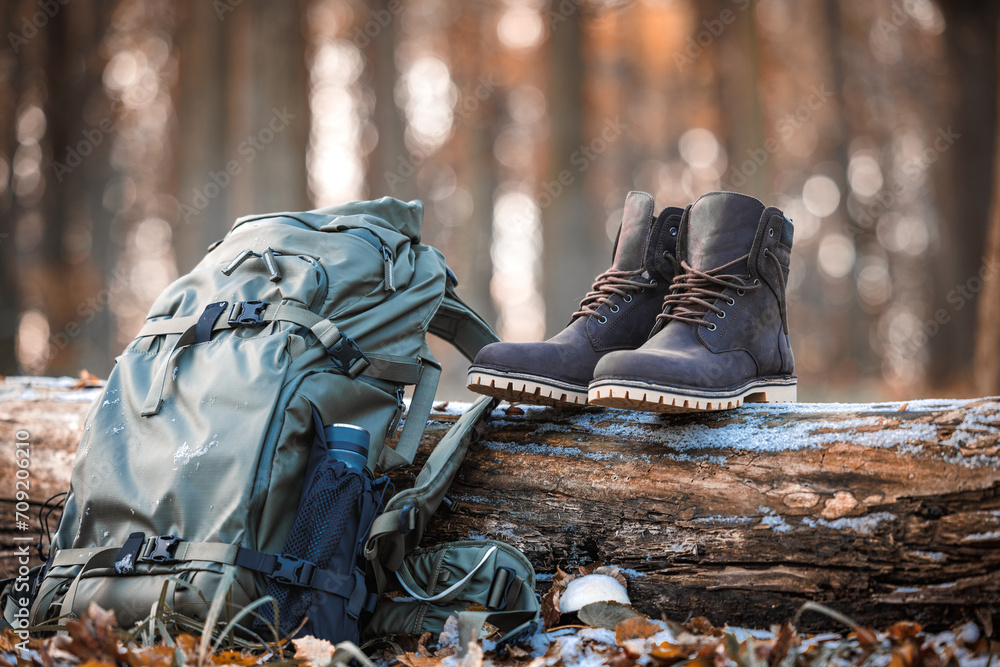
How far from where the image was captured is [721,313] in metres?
2.07

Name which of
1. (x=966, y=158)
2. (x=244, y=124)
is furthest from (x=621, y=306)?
(x=966, y=158)

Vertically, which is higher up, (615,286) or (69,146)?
(69,146)

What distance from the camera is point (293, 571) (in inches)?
66.2

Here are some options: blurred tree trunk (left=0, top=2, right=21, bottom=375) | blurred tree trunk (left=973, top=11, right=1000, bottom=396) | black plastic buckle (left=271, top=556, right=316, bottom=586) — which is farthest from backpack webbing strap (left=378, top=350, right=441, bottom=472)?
blurred tree trunk (left=0, top=2, right=21, bottom=375)

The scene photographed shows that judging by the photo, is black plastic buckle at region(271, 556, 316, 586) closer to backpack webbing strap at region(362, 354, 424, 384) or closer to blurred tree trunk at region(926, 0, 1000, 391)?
backpack webbing strap at region(362, 354, 424, 384)

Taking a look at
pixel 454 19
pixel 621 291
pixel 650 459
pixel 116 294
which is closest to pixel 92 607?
pixel 650 459

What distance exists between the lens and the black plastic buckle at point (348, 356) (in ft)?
6.48

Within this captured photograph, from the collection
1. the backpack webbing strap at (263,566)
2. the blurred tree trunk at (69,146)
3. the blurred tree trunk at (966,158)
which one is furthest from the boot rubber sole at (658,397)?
the blurred tree trunk at (69,146)

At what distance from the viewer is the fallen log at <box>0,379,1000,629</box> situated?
5.29 ft

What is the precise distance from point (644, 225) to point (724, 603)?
3.88ft

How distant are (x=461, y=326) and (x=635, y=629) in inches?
47.4

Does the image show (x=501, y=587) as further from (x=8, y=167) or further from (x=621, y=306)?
(x=8, y=167)

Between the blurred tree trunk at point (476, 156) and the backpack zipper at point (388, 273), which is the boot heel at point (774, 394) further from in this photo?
the blurred tree trunk at point (476, 156)

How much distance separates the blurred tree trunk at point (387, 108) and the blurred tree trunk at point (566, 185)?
2984 mm
